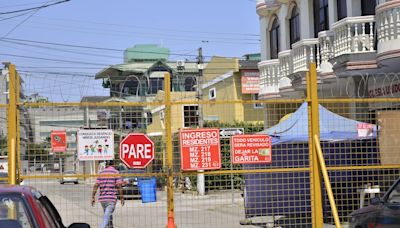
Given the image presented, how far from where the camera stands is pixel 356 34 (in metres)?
15.9

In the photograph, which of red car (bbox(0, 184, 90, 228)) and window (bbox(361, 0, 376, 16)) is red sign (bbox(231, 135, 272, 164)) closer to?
red car (bbox(0, 184, 90, 228))

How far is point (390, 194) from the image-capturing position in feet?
27.1

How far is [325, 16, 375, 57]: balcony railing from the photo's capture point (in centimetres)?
1577

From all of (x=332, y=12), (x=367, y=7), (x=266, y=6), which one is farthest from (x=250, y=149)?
(x=266, y=6)

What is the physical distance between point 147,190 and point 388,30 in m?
7.74

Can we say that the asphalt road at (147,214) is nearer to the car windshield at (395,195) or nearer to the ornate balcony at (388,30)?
the ornate balcony at (388,30)

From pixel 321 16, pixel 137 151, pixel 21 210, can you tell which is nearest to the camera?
pixel 21 210

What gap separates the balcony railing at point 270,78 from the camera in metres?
23.2

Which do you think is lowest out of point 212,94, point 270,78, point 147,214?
point 147,214

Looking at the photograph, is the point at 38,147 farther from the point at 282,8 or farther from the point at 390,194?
the point at 282,8

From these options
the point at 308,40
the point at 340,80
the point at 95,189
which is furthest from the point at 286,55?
the point at 95,189

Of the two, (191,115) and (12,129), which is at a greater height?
(191,115)

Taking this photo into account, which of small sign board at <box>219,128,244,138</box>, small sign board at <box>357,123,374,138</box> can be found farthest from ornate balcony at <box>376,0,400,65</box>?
small sign board at <box>219,128,244,138</box>

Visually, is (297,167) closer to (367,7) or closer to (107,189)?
(107,189)
